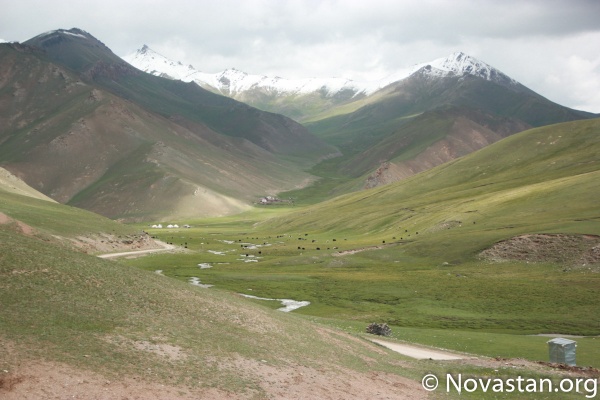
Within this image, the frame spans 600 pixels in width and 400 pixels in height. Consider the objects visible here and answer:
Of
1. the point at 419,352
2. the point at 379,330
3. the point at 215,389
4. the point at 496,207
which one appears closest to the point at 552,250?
the point at 496,207

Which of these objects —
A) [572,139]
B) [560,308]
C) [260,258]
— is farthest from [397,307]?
[572,139]

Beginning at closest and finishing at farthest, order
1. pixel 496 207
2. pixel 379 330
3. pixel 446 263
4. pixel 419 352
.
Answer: pixel 419 352 → pixel 379 330 → pixel 446 263 → pixel 496 207

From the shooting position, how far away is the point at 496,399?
3278 cm

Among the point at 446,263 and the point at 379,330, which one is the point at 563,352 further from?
the point at 446,263

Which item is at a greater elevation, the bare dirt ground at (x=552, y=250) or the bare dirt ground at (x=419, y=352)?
the bare dirt ground at (x=552, y=250)

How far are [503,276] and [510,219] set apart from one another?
3769 cm

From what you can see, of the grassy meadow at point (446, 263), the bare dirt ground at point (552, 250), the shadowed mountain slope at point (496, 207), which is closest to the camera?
the grassy meadow at point (446, 263)

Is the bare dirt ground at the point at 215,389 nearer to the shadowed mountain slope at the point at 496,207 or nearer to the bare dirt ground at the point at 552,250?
the bare dirt ground at the point at 552,250

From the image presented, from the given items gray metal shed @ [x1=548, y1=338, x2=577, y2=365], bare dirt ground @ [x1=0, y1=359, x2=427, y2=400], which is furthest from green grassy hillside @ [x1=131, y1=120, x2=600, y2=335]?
bare dirt ground @ [x1=0, y1=359, x2=427, y2=400]

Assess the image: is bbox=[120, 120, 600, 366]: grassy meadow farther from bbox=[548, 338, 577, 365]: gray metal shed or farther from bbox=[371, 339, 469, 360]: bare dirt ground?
bbox=[548, 338, 577, 365]: gray metal shed

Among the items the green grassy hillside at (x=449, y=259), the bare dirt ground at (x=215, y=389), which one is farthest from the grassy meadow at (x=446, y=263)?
the bare dirt ground at (x=215, y=389)

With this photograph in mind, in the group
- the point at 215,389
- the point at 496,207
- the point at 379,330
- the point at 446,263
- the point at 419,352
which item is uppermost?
the point at 496,207

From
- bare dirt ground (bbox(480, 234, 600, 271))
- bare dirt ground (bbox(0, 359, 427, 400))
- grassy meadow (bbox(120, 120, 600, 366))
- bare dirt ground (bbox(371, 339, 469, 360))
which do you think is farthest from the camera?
bare dirt ground (bbox(480, 234, 600, 271))

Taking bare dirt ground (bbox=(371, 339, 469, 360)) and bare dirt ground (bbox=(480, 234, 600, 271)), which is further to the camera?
bare dirt ground (bbox=(480, 234, 600, 271))
